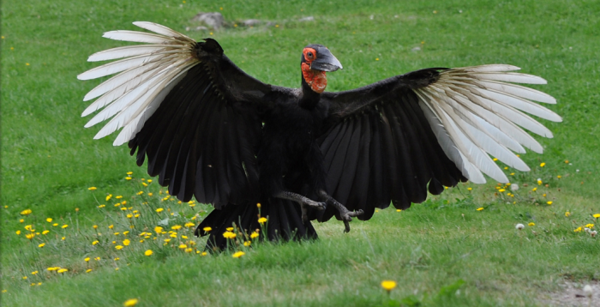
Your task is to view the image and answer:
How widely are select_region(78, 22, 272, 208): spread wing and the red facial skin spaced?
33 cm

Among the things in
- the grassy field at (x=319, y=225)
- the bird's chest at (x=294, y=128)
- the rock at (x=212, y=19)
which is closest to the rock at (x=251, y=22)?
the grassy field at (x=319, y=225)

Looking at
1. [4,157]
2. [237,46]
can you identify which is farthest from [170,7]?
[4,157]

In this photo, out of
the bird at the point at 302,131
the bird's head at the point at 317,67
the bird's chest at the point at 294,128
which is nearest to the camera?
the bird at the point at 302,131

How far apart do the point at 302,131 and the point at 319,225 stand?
7.27 ft

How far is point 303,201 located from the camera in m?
4.88

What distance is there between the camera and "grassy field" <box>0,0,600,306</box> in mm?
3859

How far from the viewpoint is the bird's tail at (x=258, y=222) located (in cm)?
518

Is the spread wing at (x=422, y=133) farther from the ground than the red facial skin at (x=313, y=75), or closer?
closer

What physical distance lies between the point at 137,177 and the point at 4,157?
95.3 inches

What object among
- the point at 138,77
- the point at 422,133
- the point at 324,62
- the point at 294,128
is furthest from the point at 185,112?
the point at 422,133

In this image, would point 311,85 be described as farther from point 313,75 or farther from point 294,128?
point 294,128

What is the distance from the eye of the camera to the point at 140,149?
486 cm

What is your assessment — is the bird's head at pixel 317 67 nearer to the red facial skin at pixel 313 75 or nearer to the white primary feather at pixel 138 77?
the red facial skin at pixel 313 75

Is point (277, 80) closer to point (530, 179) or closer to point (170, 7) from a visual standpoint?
point (530, 179)
